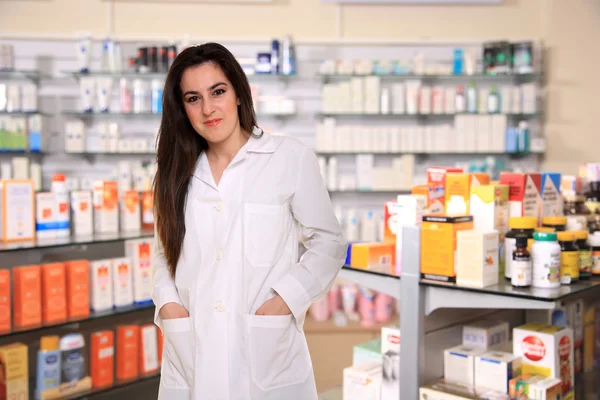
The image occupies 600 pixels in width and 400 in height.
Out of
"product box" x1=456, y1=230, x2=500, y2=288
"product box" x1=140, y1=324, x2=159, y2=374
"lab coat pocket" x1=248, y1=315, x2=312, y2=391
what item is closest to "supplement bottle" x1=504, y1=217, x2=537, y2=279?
"product box" x1=456, y1=230, x2=500, y2=288

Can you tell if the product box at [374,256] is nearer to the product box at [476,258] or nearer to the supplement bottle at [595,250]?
the product box at [476,258]

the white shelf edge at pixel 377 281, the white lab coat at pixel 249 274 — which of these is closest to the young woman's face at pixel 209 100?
the white lab coat at pixel 249 274

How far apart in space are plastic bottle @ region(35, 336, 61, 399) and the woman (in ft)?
4.60

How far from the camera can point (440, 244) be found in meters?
2.37

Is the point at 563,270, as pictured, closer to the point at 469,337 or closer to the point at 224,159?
the point at 469,337

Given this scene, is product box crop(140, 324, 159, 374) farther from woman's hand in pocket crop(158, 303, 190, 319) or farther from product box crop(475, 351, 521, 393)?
product box crop(475, 351, 521, 393)

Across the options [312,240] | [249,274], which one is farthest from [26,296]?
[312,240]

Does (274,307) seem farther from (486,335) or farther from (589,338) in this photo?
(589,338)

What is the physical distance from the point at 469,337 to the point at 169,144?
1.56 meters

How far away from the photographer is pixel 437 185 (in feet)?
8.44

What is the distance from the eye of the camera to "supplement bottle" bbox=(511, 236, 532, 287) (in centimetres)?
223

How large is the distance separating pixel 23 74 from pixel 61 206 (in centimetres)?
316

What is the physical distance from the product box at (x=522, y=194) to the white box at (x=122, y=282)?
6.40 ft

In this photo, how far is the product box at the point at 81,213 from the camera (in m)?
3.19
